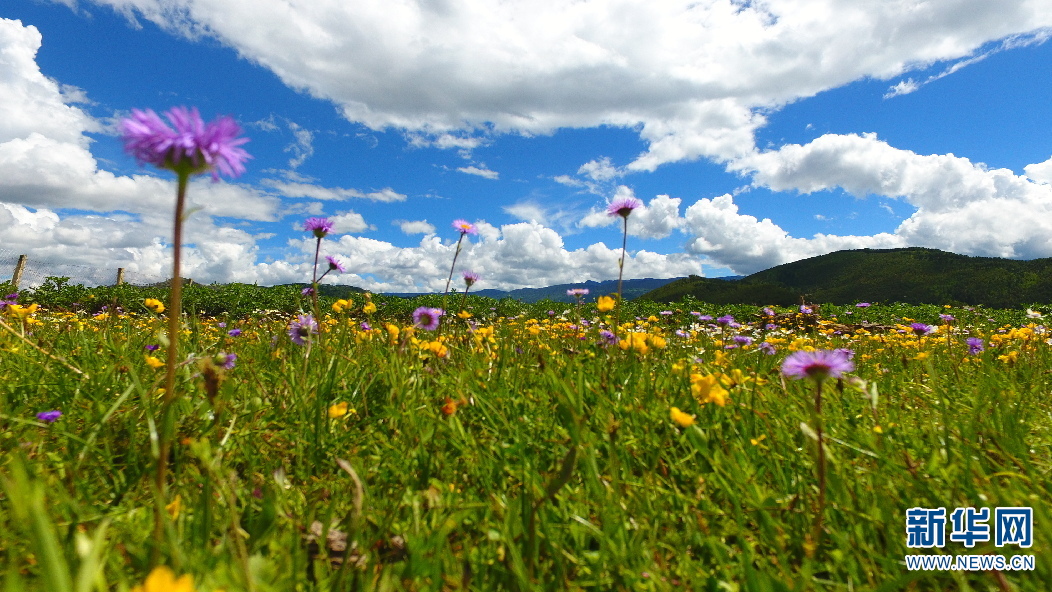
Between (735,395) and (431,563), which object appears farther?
(735,395)

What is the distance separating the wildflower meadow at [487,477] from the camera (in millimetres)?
1135

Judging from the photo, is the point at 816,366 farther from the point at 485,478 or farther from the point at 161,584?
the point at 161,584

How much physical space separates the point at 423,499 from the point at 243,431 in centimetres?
93

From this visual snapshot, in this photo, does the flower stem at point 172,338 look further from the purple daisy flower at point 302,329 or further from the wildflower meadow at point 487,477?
the purple daisy flower at point 302,329

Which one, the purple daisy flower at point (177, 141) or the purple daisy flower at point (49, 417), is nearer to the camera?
the purple daisy flower at point (177, 141)

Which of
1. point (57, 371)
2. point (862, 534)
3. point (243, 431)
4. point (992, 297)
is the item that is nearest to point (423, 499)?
point (243, 431)

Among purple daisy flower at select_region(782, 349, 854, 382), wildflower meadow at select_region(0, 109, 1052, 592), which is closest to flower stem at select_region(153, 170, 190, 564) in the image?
wildflower meadow at select_region(0, 109, 1052, 592)

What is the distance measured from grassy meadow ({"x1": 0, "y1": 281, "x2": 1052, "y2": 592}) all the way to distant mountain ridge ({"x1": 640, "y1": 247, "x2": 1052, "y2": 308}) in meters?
59.7

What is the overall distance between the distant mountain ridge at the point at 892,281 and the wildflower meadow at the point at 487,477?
5971 cm

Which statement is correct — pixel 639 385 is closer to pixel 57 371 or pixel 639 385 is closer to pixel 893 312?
pixel 57 371

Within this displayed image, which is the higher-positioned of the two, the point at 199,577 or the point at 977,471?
the point at 977,471

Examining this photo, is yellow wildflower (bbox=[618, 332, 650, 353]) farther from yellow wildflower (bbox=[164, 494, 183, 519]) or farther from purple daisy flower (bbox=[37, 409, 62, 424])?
purple daisy flower (bbox=[37, 409, 62, 424])

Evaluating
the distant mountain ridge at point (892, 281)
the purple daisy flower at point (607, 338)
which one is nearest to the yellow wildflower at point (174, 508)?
the purple daisy flower at point (607, 338)

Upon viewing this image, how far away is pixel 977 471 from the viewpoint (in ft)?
5.04
